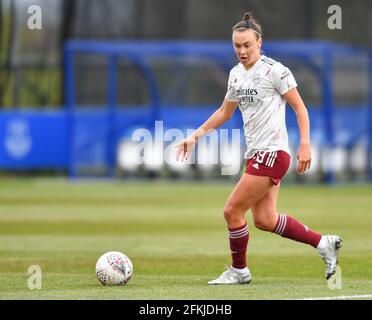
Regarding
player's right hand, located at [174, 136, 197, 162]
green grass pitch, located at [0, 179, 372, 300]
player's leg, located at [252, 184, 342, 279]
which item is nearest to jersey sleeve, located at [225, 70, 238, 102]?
player's right hand, located at [174, 136, 197, 162]

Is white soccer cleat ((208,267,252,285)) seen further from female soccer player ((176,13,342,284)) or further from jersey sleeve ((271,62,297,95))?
jersey sleeve ((271,62,297,95))

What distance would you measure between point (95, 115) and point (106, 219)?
12897 millimetres

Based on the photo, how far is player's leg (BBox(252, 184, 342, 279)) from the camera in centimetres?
1214

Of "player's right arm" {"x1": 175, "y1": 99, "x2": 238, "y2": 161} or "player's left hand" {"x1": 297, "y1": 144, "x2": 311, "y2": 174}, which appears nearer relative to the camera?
"player's left hand" {"x1": 297, "y1": 144, "x2": 311, "y2": 174}

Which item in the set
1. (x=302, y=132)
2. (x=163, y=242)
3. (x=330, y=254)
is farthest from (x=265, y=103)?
(x=163, y=242)

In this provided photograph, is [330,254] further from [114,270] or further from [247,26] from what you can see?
[247,26]

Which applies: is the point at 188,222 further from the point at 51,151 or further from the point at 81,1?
the point at 81,1

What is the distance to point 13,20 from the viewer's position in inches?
1449

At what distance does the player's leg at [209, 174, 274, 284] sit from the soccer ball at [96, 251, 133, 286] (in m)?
0.83

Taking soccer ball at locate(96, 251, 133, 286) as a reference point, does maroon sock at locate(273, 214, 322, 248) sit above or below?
above

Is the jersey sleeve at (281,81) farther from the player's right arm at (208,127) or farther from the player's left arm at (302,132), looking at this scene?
the player's right arm at (208,127)

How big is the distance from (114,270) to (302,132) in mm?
2155

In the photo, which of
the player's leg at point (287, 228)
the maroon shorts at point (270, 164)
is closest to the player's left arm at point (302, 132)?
the maroon shorts at point (270, 164)

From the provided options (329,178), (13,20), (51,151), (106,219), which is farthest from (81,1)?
(106,219)
